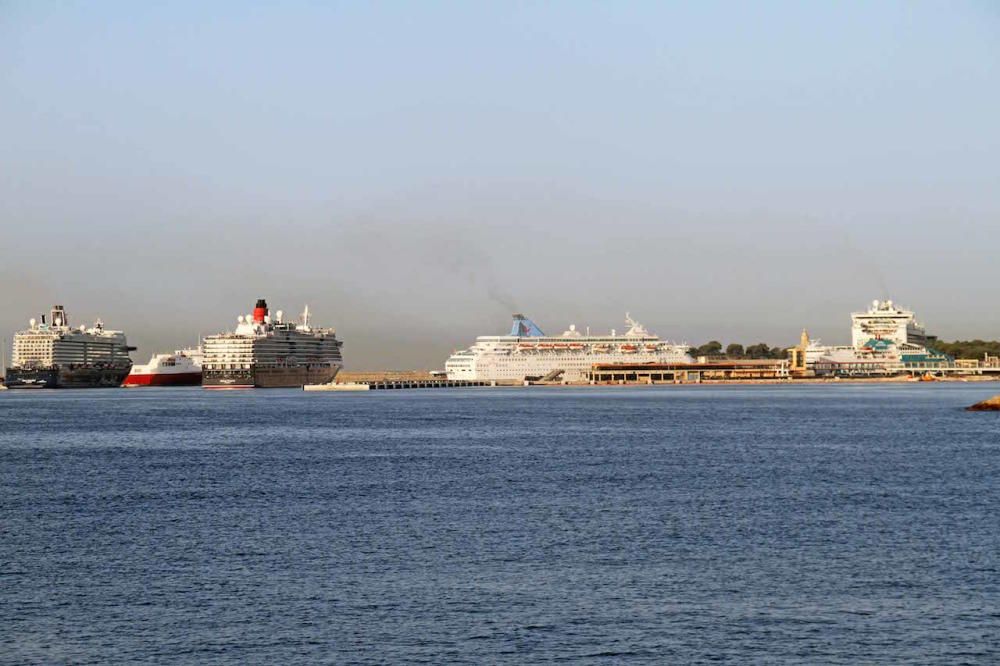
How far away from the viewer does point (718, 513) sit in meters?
30.1

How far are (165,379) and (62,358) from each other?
14866mm

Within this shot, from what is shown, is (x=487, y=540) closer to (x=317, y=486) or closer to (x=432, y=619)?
(x=432, y=619)

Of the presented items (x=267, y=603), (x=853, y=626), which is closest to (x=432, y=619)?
(x=267, y=603)

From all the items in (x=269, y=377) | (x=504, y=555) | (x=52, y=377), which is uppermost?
(x=52, y=377)

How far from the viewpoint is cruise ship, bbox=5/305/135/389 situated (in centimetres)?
17425

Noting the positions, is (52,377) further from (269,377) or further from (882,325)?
(882,325)

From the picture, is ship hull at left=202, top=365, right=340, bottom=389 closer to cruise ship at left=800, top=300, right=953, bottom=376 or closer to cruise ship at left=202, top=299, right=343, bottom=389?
cruise ship at left=202, top=299, right=343, bottom=389

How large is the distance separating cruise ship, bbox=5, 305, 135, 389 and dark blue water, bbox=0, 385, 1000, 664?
131m

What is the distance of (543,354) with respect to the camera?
174 metres

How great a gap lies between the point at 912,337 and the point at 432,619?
17578 centimetres

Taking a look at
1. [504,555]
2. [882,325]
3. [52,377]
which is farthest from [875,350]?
[504,555]

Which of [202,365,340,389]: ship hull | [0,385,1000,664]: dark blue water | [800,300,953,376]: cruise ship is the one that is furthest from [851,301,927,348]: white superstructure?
[0,385,1000,664]: dark blue water

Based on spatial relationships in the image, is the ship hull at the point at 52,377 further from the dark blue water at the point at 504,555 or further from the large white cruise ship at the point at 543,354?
the dark blue water at the point at 504,555

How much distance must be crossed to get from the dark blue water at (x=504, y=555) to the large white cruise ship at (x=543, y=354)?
121742 mm
